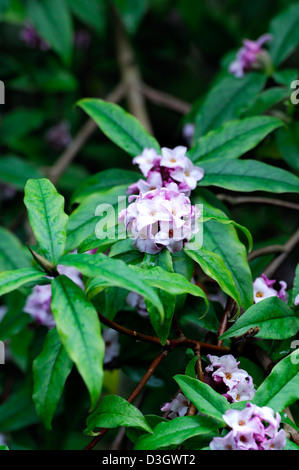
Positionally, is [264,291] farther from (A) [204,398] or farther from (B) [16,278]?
(B) [16,278]

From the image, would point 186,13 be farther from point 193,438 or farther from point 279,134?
point 193,438

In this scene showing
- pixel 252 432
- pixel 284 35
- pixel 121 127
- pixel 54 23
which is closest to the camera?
pixel 252 432

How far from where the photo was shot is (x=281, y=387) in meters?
0.75

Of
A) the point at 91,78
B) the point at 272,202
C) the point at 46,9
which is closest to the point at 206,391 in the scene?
the point at 272,202

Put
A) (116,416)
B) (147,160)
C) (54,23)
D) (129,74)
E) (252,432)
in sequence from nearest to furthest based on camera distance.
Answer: (252,432) → (116,416) → (147,160) → (54,23) → (129,74)

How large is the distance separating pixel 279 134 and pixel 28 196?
2.37 feet

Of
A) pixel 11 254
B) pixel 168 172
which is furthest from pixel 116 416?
pixel 11 254

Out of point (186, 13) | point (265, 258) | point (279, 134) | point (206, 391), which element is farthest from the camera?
point (186, 13)

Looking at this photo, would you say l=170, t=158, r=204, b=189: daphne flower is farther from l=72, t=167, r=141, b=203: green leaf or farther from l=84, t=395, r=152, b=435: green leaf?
l=84, t=395, r=152, b=435: green leaf

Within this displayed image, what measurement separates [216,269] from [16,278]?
30cm

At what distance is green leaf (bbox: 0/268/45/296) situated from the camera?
2.36ft

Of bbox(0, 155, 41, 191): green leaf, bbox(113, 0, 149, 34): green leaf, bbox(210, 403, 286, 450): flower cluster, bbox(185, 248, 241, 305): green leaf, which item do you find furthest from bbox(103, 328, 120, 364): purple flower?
bbox(113, 0, 149, 34): green leaf

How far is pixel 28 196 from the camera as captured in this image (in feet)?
2.74

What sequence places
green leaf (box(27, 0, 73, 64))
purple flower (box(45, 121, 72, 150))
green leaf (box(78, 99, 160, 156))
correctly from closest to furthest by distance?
1. green leaf (box(78, 99, 160, 156))
2. green leaf (box(27, 0, 73, 64))
3. purple flower (box(45, 121, 72, 150))
